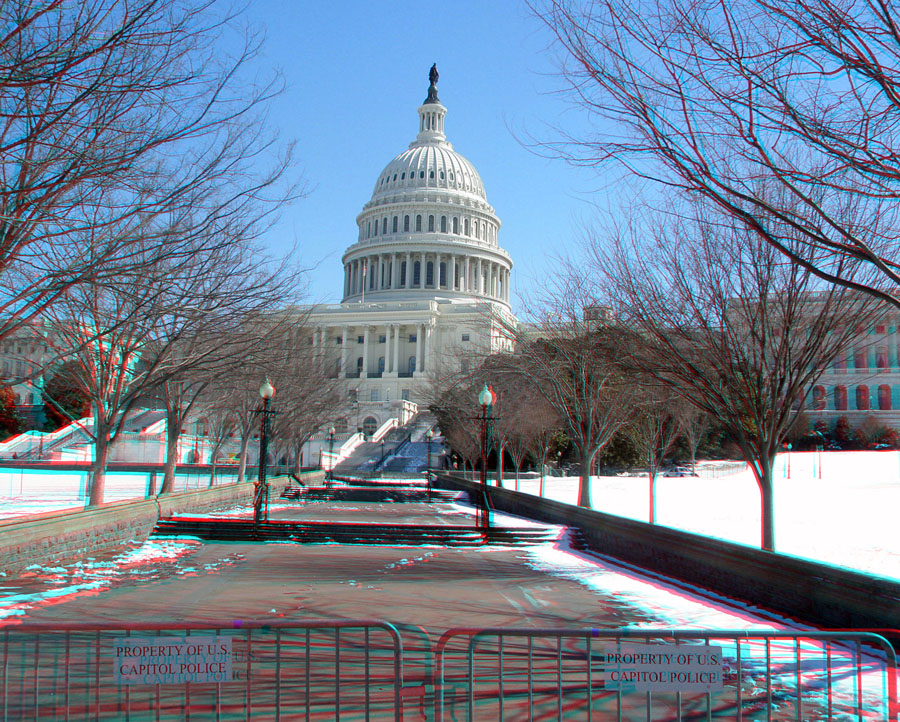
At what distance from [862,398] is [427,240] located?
180 feet

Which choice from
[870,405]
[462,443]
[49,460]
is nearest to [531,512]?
[462,443]

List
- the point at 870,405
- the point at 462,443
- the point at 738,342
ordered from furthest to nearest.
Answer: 1. the point at 870,405
2. the point at 462,443
3. the point at 738,342

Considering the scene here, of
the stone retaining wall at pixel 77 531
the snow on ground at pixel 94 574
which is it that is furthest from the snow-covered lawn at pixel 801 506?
the stone retaining wall at pixel 77 531

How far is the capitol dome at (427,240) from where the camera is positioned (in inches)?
4203

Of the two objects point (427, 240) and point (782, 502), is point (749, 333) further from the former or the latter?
point (427, 240)

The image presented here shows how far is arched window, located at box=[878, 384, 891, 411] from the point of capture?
252 ft

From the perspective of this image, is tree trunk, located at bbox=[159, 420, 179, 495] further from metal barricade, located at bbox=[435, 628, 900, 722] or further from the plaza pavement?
metal barricade, located at bbox=[435, 628, 900, 722]

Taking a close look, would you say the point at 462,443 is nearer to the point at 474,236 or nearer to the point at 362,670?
the point at 362,670

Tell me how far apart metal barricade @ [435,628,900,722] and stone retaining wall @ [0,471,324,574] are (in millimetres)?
7125

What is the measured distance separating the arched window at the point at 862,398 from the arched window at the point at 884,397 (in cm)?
115

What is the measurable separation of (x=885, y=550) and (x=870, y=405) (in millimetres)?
73950

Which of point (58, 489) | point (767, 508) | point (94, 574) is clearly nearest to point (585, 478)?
point (767, 508)

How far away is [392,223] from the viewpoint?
11062 cm

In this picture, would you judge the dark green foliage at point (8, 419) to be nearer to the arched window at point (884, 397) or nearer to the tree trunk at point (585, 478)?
the tree trunk at point (585, 478)
